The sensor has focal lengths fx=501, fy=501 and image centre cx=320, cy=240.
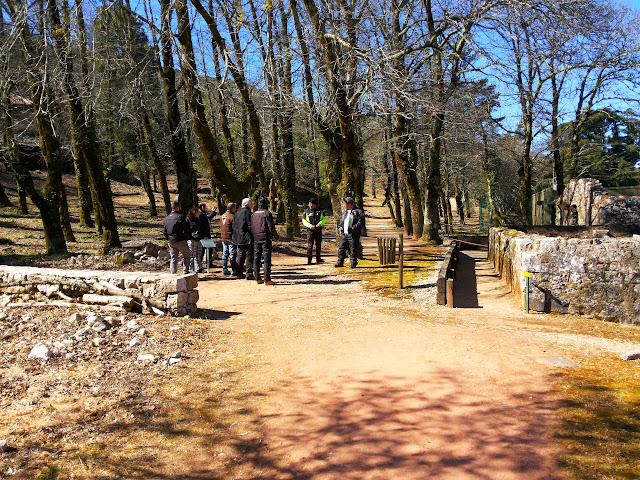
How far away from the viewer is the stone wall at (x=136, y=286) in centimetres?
739

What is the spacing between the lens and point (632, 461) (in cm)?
361

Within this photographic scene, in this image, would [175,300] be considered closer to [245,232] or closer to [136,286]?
[136,286]

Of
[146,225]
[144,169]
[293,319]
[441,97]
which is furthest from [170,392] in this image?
[144,169]

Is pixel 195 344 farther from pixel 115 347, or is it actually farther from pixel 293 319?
pixel 293 319

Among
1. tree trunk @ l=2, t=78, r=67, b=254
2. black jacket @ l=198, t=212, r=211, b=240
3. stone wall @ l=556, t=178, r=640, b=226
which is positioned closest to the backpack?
black jacket @ l=198, t=212, r=211, b=240

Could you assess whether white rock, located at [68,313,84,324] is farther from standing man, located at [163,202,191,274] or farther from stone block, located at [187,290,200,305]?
standing man, located at [163,202,191,274]

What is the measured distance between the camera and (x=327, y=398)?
4.86 meters

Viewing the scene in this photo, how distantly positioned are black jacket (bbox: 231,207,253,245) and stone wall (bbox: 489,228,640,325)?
214 inches

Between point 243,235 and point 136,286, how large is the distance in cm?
352

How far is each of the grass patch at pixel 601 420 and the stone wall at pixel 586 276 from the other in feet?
8.22

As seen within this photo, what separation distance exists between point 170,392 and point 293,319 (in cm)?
290

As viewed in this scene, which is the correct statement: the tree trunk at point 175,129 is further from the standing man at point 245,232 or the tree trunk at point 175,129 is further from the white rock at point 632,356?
the white rock at point 632,356

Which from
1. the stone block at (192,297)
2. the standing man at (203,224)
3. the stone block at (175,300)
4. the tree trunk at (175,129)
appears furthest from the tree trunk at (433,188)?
the stone block at (175,300)

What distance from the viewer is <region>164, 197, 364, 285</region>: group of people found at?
10297mm
